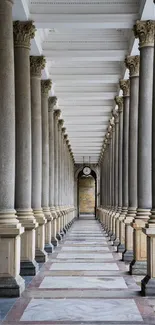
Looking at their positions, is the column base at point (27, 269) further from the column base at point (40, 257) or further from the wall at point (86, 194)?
the wall at point (86, 194)

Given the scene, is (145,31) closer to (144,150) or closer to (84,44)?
(144,150)

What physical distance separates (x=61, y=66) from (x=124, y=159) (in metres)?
4.90

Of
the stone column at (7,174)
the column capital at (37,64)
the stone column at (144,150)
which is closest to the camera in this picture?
the stone column at (7,174)

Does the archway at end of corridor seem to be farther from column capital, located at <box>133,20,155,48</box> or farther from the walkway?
column capital, located at <box>133,20,155,48</box>

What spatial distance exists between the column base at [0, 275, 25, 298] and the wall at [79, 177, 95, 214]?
65.4 m

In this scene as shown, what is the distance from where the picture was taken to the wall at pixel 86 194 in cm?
7769

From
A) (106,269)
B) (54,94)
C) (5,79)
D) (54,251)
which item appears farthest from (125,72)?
(5,79)

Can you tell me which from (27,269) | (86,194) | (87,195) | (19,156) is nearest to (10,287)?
(27,269)

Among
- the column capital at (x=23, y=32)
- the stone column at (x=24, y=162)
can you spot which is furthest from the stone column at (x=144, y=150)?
the column capital at (x=23, y=32)

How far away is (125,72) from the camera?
23.0 meters

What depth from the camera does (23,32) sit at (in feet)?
52.1

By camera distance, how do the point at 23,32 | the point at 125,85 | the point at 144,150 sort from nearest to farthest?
the point at 144,150 → the point at 23,32 → the point at 125,85

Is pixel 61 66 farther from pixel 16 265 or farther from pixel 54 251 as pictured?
pixel 16 265

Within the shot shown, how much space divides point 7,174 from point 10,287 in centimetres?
235
